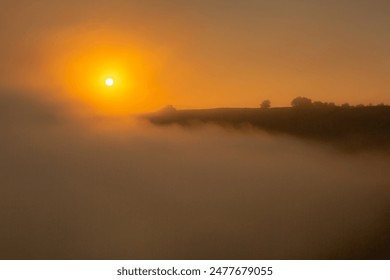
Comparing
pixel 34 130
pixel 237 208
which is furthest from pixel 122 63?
pixel 237 208

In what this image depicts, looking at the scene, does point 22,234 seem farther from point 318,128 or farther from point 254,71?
point 318,128

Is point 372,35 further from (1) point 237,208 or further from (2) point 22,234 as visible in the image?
(2) point 22,234

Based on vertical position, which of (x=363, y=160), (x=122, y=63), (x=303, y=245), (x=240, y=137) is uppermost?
(x=122, y=63)

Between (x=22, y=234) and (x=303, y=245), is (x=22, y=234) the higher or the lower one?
the higher one

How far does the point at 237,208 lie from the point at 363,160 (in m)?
0.43

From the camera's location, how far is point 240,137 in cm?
134

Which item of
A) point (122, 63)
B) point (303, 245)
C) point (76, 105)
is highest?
point (122, 63)

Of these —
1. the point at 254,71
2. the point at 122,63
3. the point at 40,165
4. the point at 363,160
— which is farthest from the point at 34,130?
the point at 363,160

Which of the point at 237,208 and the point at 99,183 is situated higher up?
the point at 99,183

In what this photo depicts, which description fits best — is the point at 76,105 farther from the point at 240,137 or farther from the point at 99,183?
the point at 240,137

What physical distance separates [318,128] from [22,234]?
0.99 m

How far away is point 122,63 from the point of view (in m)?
1.32

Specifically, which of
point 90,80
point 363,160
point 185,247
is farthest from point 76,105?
point 363,160

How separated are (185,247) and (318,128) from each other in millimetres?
569
